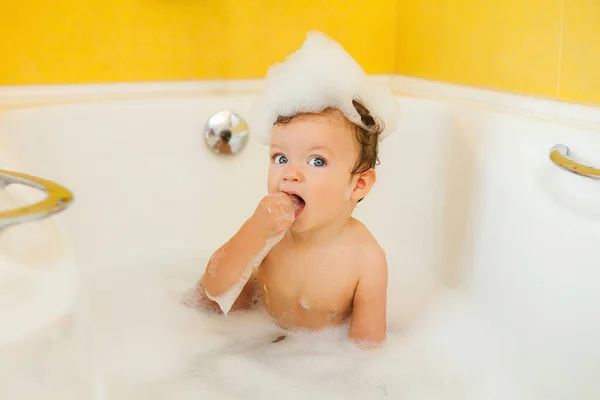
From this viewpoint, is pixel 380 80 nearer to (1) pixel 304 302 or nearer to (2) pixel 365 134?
(2) pixel 365 134

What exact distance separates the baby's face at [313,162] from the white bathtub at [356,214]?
0.23 meters

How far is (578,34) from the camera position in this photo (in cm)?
106

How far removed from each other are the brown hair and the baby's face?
2 centimetres

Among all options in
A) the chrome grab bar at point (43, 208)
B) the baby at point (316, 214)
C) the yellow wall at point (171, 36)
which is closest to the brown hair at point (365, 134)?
the baby at point (316, 214)

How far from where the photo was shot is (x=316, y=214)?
0.97 m

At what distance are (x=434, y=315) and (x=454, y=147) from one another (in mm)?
337

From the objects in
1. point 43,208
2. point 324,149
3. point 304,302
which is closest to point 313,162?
point 324,149

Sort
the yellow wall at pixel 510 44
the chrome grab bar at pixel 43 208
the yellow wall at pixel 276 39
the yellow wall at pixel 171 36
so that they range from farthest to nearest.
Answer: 1. the yellow wall at pixel 171 36
2. the yellow wall at pixel 276 39
3. the yellow wall at pixel 510 44
4. the chrome grab bar at pixel 43 208

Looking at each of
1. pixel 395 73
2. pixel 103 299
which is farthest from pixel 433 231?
pixel 103 299

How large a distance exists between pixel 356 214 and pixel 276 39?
50 cm

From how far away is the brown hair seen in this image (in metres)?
1.00

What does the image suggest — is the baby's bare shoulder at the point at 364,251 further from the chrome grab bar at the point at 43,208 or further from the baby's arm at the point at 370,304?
the chrome grab bar at the point at 43,208

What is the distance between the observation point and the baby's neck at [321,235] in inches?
40.0

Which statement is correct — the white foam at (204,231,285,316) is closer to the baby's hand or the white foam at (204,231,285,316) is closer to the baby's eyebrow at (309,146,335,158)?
the baby's hand
